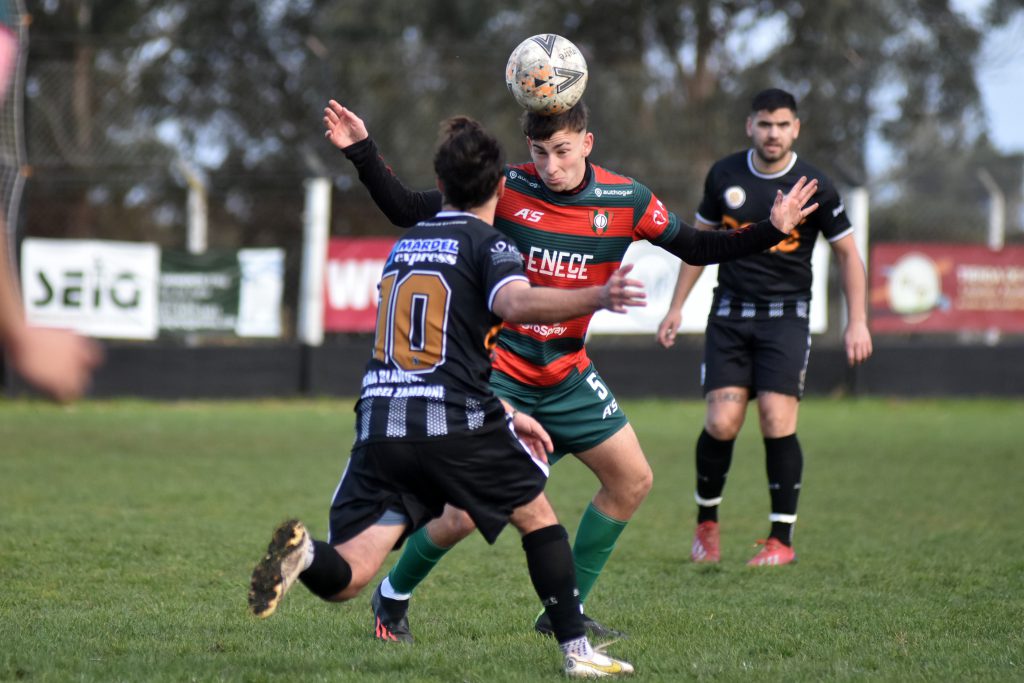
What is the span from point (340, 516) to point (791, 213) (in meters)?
1.99

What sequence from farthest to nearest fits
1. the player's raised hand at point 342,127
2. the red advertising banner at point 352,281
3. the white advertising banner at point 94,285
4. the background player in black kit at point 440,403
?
1. the red advertising banner at point 352,281
2. the white advertising banner at point 94,285
3. the player's raised hand at point 342,127
4. the background player in black kit at point 440,403

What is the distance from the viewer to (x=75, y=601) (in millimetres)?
5156

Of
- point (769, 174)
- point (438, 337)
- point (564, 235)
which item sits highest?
point (769, 174)

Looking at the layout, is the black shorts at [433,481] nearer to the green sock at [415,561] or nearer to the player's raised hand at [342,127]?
the green sock at [415,561]

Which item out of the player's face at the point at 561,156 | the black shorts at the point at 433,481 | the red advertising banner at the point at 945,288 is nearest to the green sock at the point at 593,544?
the black shorts at the point at 433,481

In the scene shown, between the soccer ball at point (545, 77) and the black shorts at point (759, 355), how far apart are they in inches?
85.8

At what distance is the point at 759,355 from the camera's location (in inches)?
262

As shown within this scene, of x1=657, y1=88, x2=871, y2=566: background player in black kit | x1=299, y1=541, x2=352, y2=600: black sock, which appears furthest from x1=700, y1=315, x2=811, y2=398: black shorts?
x1=299, y1=541, x2=352, y2=600: black sock

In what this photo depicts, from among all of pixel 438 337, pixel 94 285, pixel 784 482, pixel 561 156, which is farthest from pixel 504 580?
pixel 94 285

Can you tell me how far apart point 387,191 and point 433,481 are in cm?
119

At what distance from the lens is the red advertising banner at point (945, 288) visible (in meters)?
16.1

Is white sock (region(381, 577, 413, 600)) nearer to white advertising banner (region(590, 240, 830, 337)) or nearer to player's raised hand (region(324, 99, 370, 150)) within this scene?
player's raised hand (region(324, 99, 370, 150))

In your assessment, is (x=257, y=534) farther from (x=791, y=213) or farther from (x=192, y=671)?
(x=791, y=213)

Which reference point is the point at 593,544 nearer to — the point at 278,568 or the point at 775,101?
the point at 278,568
